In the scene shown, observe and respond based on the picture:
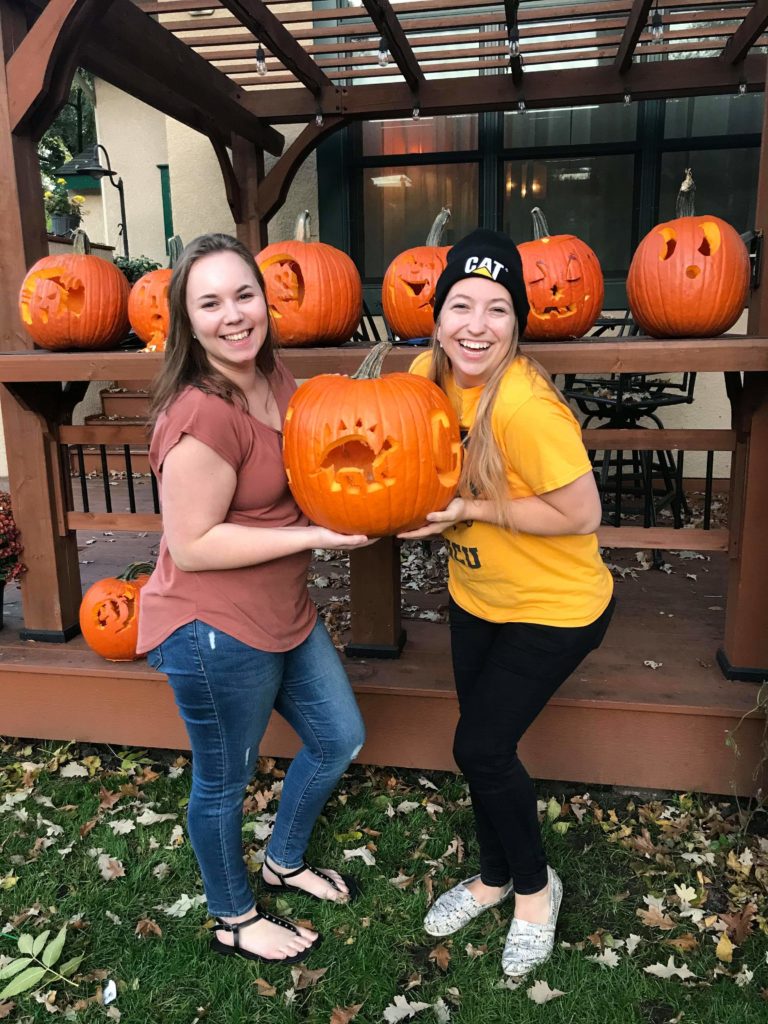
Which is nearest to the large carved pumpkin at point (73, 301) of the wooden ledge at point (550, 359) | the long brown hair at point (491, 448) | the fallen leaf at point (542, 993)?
the wooden ledge at point (550, 359)

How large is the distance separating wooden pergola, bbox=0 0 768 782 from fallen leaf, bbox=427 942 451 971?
123cm

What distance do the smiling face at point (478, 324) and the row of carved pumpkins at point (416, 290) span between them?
103cm

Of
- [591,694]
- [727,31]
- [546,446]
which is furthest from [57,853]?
[727,31]

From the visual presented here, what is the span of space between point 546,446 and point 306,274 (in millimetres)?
1549

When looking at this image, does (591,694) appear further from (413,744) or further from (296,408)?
(296,408)

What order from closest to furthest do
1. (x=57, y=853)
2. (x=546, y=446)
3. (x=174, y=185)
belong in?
(x=546, y=446) < (x=57, y=853) < (x=174, y=185)

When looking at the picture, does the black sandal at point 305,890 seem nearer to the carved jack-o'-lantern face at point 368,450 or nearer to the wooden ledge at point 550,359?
the carved jack-o'-lantern face at point 368,450

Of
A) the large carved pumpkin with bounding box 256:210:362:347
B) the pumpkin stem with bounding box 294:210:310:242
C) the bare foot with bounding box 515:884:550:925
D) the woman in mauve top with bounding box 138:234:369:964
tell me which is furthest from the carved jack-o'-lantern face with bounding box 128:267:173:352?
the bare foot with bounding box 515:884:550:925

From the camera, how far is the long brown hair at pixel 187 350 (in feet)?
6.08

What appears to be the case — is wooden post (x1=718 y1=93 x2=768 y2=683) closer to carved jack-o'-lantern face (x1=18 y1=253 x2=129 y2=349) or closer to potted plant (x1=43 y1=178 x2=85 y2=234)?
carved jack-o'-lantern face (x1=18 y1=253 x2=129 y2=349)

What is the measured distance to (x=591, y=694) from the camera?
9.51ft

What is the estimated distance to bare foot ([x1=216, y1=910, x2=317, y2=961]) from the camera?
2.22 m

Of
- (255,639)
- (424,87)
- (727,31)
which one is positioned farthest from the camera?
(424,87)

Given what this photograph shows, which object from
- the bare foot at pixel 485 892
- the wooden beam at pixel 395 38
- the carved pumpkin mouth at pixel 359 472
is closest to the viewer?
the carved pumpkin mouth at pixel 359 472
